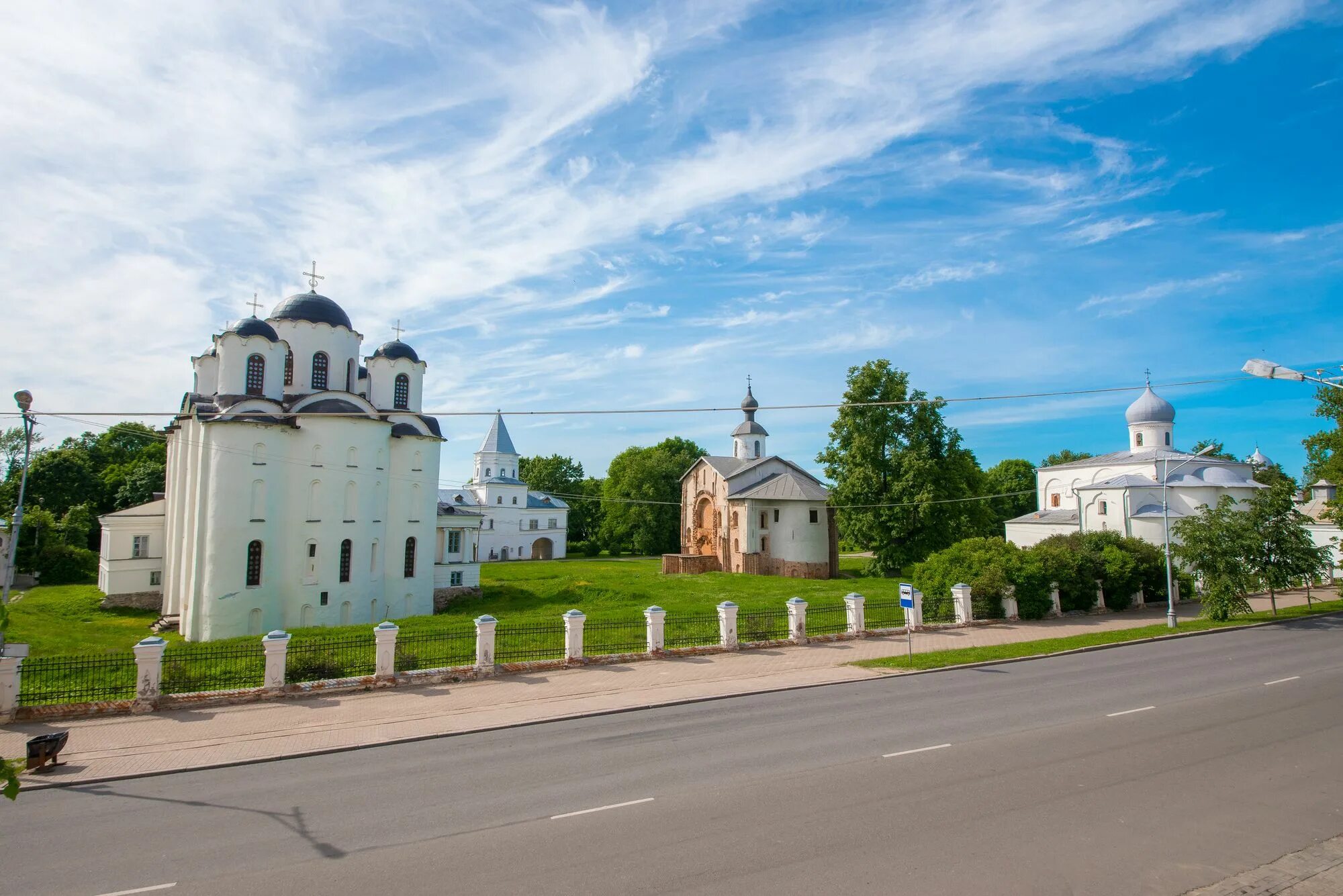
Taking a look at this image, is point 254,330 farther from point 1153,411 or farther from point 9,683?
point 1153,411

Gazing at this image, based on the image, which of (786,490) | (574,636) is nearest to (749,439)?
(786,490)

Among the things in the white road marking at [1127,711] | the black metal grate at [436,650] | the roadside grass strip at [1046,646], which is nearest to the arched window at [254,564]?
the black metal grate at [436,650]

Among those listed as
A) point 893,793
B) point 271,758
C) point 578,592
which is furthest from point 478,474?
point 893,793

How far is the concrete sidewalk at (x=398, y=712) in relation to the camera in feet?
35.1

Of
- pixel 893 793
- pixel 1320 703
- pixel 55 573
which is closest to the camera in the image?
pixel 893 793

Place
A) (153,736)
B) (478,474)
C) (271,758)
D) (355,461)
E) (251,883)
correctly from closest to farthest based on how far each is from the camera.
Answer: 1. (251,883)
2. (271,758)
3. (153,736)
4. (355,461)
5. (478,474)

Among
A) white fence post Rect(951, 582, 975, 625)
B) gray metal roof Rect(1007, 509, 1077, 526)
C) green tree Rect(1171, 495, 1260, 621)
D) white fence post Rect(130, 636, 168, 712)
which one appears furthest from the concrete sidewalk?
gray metal roof Rect(1007, 509, 1077, 526)

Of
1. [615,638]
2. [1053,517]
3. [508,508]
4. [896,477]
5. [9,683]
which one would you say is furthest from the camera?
[508,508]

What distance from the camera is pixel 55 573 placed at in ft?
141

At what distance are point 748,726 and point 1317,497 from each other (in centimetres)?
5854

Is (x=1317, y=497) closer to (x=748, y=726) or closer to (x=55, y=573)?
(x=748, y=726)

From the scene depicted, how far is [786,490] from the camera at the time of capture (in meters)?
45.5

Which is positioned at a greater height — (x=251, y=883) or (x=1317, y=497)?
(x=1317, y=497)

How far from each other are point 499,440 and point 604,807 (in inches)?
2428
